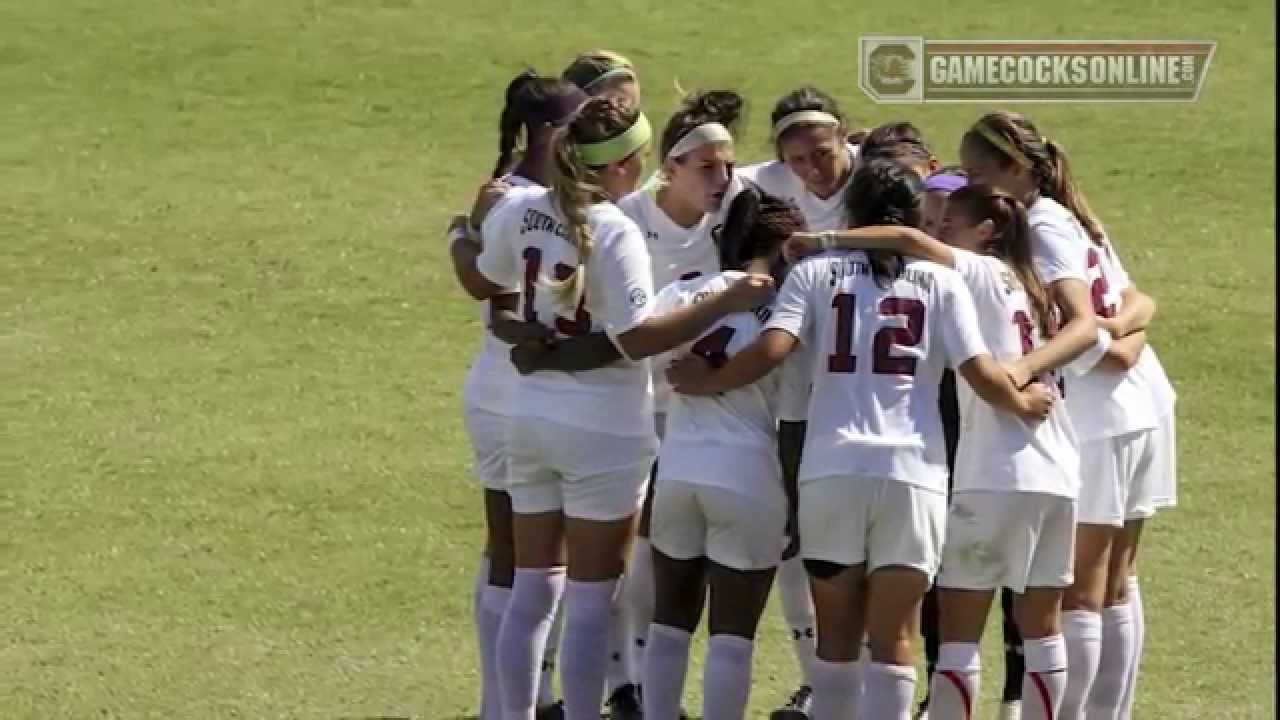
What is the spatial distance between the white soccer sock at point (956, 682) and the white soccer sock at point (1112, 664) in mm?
660

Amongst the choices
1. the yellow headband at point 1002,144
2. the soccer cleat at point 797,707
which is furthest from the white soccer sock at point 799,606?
the yellow headband at point 1002,144

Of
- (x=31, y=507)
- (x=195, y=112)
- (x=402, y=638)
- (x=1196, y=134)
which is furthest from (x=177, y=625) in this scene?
(x=1196, y=134)

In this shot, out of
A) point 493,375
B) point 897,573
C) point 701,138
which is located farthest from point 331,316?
point 897,573

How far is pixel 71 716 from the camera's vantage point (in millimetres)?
7344

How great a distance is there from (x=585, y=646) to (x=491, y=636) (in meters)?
0.54

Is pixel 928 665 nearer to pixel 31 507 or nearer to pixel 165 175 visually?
pixel 31 507

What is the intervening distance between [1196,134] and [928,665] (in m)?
10.3

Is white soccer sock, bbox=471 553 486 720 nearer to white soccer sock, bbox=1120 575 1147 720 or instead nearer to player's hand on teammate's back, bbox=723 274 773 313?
player's hand on teammate's back, bbox=723 274 773 313

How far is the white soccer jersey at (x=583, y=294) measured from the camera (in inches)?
237

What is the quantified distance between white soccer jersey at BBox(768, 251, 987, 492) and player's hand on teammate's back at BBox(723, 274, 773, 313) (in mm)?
135

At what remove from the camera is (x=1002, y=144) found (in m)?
6.34

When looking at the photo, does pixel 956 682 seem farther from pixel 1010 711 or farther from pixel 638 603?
pixel 638 603

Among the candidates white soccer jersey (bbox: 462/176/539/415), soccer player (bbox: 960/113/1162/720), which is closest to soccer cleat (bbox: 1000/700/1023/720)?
soccer player (bbox: 960/113/1162/720)

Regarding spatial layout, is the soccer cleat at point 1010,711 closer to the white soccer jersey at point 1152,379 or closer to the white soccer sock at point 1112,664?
the white soccer sock at point 1112,664
